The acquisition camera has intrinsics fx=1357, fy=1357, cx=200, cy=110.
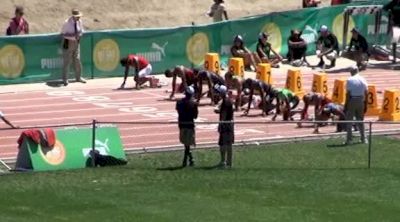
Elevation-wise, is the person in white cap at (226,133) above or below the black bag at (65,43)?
below

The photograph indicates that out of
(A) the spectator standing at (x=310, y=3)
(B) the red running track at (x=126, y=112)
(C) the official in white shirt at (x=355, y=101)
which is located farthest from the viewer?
(A) the spectator standing at (x=310, y=3)

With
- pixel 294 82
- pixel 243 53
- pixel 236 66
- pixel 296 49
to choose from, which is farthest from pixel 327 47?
pixel 294 82

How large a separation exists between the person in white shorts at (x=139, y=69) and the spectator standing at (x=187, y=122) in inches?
408

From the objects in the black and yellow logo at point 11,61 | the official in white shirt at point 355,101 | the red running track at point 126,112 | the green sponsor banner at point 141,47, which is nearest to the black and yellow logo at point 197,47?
the green sponsor banner at point 141,47

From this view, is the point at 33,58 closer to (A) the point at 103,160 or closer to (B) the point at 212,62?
(B) the point at 212,62

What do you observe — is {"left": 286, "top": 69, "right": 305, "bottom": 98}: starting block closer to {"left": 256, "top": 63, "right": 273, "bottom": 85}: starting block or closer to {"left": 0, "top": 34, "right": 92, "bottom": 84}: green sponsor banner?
{"left": 256, "top": 63, "right": 273, "bottom": 85}: starting block

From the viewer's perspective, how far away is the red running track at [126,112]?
96.0ft

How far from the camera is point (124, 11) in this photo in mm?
52500

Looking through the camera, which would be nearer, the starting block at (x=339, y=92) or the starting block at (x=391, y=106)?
the starting block at (x=391, y=106)

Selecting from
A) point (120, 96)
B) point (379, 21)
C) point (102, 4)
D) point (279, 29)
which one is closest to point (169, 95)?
point (120, 96)

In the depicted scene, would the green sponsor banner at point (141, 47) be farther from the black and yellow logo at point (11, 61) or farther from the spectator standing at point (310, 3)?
the spectator standing at point (310, 3)

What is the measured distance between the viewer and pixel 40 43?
36688 mm

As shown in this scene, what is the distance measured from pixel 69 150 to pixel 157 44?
13.5 meters

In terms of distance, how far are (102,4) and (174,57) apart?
1396 cm
